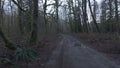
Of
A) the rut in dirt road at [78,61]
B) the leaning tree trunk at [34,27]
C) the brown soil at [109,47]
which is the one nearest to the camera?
the rut in dirt road at [78,61]

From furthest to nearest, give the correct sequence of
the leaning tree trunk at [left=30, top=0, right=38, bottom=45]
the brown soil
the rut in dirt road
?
the leaning tree trunk at [left=30, top=0, right=38, bottom=45] → the brown soil → the rut in dirt road

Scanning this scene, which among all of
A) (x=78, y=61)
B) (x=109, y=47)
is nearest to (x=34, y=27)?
(x=109, y=47)

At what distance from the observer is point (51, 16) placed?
70.3 feet

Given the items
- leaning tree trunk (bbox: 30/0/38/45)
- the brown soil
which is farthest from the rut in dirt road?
leaning tree trunk (bbox: 30/0/38/45)

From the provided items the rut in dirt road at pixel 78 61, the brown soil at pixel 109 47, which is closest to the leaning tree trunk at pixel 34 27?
the rut in dirt road at pixel 78 61

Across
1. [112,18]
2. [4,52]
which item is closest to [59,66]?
[4,52]

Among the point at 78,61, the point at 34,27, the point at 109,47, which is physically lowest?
the point at 78,61

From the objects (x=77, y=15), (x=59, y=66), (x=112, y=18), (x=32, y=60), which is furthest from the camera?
(x=77, y=15)

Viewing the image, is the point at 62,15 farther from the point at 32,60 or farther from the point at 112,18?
the point at 32,60

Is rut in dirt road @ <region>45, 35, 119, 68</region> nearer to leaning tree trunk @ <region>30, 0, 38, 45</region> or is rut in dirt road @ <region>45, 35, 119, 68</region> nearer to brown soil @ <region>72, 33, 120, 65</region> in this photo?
brown soil @ <region>72, 33, 120, 65</region>

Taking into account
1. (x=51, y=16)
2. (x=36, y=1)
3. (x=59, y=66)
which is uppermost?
(x=36, y=1)

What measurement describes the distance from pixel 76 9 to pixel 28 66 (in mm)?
53916

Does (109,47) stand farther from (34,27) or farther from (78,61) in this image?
(34,27)

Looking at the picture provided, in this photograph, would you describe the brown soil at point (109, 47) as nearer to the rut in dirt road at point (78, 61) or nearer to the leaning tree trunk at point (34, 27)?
the rut in dirt road at point (78, 61)
